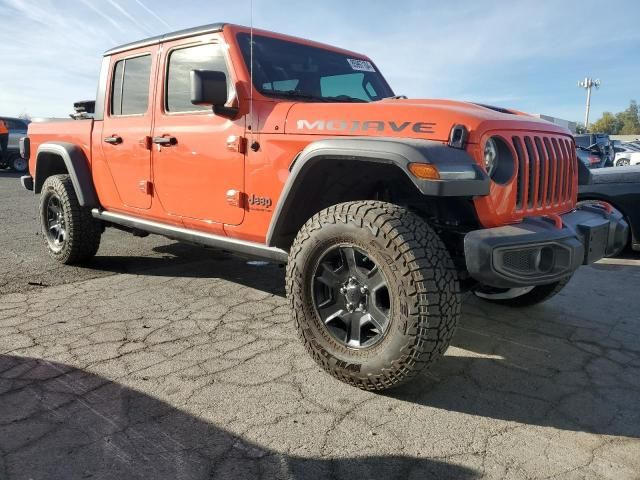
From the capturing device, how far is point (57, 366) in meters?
2.79

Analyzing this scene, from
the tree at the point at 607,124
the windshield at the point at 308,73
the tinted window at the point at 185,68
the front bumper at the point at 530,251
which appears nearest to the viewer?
the front bumper at the point at 530,251

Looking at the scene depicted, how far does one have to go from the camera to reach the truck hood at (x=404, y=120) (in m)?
2.51

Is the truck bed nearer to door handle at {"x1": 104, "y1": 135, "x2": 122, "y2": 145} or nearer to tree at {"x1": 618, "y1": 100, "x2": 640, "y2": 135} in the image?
door handle at {"x1": 104, "y1": 135, "x2": 122, "y2": 145}

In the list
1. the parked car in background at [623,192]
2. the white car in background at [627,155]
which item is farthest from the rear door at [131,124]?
the white car in background at [627,155]

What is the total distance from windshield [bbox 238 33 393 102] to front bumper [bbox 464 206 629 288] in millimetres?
1655

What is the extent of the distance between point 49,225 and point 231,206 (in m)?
2.87

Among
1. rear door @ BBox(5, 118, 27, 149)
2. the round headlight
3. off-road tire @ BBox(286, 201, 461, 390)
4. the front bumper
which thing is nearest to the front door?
off-road tire @ BBox(286, 201, 461, 390)

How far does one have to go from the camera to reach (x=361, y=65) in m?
4.13

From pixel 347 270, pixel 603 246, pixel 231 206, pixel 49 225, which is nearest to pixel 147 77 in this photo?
pixel 231 206

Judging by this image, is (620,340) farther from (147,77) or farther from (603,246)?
(147,77)

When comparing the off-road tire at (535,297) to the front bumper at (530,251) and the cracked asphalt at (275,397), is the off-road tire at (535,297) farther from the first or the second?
the front bumper at (530,251)

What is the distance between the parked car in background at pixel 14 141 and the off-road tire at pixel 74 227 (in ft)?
44.7

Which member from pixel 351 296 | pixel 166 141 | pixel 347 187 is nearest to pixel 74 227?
pixel 166 141

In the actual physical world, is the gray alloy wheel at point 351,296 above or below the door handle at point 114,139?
below
